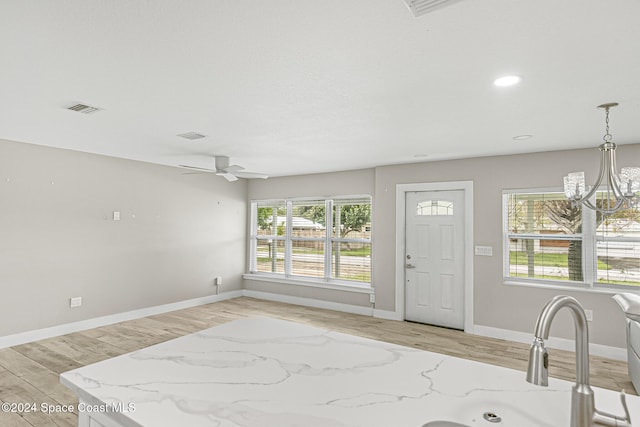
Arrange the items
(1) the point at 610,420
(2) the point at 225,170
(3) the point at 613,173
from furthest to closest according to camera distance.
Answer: (2) the point at 225,170 → (3) the point at 613,173 → (1) the point at 610,420

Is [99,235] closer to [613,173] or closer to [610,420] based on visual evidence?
[610,420]

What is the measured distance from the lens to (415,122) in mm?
3246

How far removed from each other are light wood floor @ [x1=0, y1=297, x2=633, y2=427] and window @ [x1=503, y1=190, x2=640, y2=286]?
3.06 feet

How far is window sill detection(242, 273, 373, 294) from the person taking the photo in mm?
5793

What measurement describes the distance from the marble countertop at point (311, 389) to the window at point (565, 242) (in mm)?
3762

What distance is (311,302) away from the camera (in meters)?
6.25

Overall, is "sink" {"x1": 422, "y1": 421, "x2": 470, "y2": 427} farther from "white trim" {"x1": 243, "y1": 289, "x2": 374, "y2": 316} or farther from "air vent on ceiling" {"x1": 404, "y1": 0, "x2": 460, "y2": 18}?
"white trim" {"x1": 243, "y1": 289, "x2": 374, "y2": 316}

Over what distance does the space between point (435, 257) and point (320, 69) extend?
3.73 m

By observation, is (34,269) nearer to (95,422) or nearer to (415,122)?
(95,422)

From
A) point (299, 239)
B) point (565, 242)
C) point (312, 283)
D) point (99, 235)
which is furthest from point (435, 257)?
point (99, 235)

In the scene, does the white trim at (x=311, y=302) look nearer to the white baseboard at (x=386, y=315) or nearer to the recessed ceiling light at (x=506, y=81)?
the white baseboard at (x=386, y=315)

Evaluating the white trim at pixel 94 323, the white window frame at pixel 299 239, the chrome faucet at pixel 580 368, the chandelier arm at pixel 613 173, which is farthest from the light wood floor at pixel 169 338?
the chrome faucet at pixel 580 368

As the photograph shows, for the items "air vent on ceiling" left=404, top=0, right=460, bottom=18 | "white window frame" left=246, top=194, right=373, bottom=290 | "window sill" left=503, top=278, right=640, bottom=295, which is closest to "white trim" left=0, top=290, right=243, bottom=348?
"white window frame" left=246, top=194, right=373, bottom=290

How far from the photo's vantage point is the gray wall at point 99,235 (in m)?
4.16
